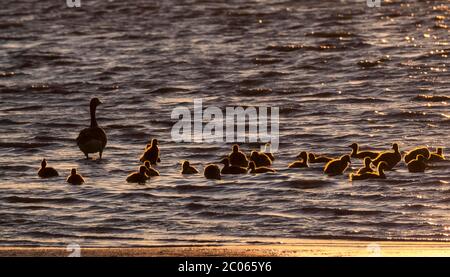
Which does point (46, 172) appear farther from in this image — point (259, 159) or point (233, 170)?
point (259, 159)

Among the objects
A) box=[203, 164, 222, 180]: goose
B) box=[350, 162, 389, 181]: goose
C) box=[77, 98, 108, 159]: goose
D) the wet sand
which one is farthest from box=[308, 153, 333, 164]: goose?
the wet sand

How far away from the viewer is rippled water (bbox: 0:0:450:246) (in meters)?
19.8

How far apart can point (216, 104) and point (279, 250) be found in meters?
16.1

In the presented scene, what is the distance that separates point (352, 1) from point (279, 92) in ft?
66.2

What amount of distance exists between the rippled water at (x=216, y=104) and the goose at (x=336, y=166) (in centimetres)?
21

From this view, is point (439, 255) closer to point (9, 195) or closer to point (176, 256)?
point (176, 256)

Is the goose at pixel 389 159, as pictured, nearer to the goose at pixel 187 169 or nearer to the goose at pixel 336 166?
the goose at pixel 336 166

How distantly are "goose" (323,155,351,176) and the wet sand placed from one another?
5.23 m

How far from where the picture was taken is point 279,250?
17.1 m

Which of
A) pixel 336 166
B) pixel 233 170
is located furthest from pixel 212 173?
pixel 336 166

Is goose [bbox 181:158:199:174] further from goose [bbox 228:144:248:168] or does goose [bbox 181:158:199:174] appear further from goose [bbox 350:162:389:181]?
goose [bbox 350:162:389:181]

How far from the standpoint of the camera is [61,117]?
31.8 m

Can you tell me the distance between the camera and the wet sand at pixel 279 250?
655 inches

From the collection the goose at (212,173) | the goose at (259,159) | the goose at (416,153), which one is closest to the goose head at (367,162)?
the goose at (416,153)
